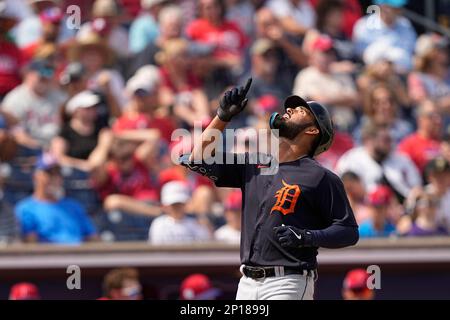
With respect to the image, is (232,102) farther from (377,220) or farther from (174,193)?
(377,220)

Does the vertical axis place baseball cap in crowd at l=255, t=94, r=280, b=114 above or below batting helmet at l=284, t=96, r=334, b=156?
above

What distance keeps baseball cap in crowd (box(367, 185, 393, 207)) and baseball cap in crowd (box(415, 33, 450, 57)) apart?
2.31 meters

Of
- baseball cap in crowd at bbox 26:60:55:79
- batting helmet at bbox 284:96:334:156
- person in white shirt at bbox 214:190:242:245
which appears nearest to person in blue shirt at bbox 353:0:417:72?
person in white shirt at bbox 214:190:242:245

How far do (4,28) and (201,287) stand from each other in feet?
11.9

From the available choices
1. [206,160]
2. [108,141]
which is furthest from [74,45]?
[206,160]

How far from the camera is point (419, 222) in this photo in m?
9.66

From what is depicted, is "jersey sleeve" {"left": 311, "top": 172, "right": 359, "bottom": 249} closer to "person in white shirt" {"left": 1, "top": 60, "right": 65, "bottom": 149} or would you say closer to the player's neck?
the player's neck

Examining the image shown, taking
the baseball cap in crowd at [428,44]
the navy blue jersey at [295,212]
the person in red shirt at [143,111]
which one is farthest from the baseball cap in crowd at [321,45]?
the navy blue jersey at [295,212]

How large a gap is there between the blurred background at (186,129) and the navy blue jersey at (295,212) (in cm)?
294

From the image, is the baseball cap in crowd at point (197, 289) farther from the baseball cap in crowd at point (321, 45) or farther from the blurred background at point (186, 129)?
the baseball cap in crowd at point (321, 45)

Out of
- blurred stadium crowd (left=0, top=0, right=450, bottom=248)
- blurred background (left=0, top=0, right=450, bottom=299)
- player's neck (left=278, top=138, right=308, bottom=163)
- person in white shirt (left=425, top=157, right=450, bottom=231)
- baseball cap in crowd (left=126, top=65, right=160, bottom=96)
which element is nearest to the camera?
player's neck (left=278, top=138, right=308, bottom=163)

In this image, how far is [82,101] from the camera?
10.1 meters

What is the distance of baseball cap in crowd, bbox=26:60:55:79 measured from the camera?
34.6 ft
